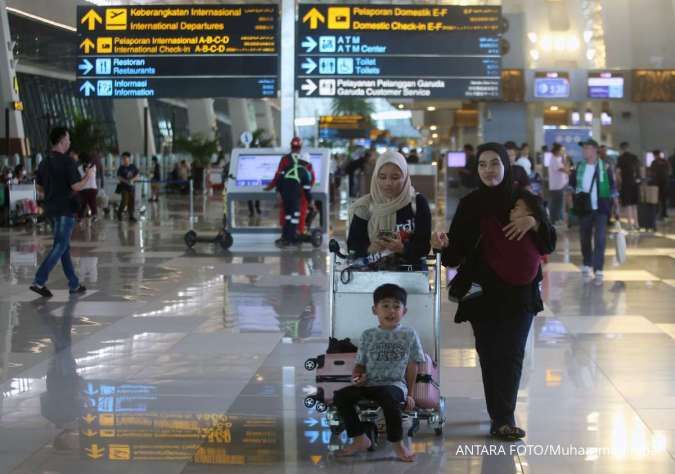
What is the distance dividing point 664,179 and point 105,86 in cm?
1367

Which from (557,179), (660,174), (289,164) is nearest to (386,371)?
(289,164)

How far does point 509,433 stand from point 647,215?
1847 centimetres

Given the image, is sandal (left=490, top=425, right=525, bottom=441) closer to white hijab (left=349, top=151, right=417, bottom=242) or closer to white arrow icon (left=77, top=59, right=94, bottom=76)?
white hijab (left=349, top=151, right=417, bottom=242)

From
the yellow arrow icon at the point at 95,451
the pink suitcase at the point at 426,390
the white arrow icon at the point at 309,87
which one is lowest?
the yellow arrow icon at the point at 95,451

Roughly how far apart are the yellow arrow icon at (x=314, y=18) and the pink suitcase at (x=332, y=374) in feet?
46.5

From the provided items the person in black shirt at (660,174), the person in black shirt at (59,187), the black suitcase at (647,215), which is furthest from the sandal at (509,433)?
the person in black shirt at (660,174)

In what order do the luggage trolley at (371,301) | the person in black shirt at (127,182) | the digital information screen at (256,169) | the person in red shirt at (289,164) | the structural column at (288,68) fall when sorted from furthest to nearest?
the person in black shirt at (127,182) < the structural column at (288,68) < the digital information screen at (256,169) < the person in red shirt at (289,164) < the luggage trolley at (371,301)

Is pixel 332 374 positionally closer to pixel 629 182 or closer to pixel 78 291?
pixel 78 291

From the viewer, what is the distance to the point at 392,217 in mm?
6453

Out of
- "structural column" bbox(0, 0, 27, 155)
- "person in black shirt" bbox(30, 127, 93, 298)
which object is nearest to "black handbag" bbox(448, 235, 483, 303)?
"person in black shirt" bbox(30, 127, 93, 298)

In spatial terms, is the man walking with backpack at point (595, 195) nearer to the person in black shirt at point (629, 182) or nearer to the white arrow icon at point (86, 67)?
the person in black shirt at point (629, 182)

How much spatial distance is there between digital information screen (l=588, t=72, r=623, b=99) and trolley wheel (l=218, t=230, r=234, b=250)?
65.4ft

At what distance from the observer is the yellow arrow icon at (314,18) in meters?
19.6

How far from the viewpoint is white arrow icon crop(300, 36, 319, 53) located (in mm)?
19531
